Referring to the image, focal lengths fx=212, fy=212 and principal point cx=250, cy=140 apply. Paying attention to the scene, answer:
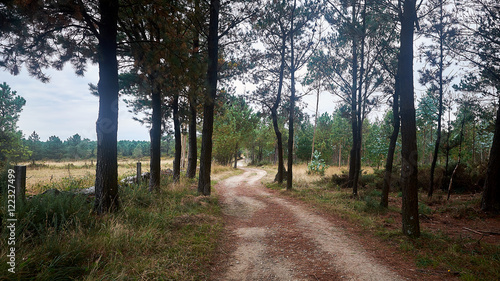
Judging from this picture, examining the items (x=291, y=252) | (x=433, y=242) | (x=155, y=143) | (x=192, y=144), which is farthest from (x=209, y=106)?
(x=433, y=242)

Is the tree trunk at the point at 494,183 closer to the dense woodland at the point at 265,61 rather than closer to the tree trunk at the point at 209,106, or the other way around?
the dense woodland at the point at 265,61

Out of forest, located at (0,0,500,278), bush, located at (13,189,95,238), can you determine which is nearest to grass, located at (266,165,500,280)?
forest, located at (0,0,500,278)

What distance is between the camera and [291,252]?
4617 mm

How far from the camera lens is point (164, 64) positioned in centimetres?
722

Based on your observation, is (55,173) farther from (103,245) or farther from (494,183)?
(494,183)

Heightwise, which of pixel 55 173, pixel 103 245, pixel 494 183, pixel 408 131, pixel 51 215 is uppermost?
pixel 408 131

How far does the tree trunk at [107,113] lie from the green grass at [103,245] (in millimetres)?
451

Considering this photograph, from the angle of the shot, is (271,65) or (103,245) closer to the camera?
(103,245)

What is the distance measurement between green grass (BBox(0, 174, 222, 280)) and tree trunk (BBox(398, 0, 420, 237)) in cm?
493

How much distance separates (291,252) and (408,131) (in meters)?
4.25

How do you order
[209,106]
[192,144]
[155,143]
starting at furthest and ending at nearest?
[192,144]
[209,106]
[155,143]

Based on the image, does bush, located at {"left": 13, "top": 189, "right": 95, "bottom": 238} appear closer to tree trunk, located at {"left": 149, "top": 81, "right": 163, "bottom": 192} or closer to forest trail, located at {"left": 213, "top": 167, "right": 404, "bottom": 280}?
forest trail, located at {"left": 213, "top": 167, "right": 404, "bottom": 280}

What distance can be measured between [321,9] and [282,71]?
3.99 meters

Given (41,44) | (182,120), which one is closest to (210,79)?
(182,120)
